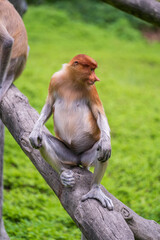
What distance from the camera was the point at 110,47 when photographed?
12.5 m

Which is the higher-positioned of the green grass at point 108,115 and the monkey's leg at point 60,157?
the monkey's leg at point 60,157

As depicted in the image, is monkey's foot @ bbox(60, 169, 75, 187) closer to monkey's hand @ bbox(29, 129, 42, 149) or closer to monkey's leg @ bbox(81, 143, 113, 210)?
monkey's leg @ bbox(81, 143, 113, 210)

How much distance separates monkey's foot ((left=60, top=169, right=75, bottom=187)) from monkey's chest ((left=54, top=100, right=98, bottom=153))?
339mm

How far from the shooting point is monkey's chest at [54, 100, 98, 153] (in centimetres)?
246

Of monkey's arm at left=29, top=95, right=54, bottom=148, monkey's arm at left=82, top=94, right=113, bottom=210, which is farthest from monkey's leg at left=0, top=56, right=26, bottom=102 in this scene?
monkey's arm at left=82, top=94, right=113, bottom=210

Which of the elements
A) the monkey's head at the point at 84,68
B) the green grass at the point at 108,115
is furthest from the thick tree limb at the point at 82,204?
the green grass at the point at 108,115

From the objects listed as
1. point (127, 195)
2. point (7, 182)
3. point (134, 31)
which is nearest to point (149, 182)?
point (127, 195)

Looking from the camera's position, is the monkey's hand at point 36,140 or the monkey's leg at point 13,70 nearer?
the monkey's hand at point 36,140

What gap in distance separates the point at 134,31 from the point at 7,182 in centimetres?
1095

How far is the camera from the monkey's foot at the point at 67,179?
216 cm

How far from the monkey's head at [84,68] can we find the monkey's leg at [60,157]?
1.53ft

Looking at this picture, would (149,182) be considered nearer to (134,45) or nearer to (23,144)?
(23,144)

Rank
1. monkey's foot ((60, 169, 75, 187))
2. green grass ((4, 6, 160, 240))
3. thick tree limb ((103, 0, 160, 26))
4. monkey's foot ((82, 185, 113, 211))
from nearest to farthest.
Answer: monkey's foot ((82, 185, 113, 211)) < monkey's foot ((60, 169, 75, 187)) < thick tree limb ((103, 0, 160, 26)) < green grass ((4, 6, 160, 240))

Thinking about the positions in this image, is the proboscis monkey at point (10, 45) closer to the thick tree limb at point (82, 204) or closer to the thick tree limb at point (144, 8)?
the thick tree limb at point (82, 204)
